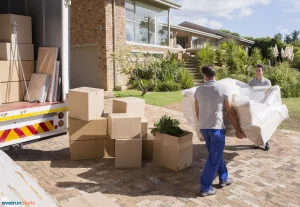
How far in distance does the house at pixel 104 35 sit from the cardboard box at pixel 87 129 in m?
9.31

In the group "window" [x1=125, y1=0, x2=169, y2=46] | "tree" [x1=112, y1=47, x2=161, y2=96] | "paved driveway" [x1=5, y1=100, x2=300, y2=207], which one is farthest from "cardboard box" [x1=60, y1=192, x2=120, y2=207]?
"window" [x1=125, y1=0, x2=169, y2=46]

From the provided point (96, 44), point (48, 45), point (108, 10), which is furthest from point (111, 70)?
point (48, 45)

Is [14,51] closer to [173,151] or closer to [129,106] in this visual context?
[129,106]

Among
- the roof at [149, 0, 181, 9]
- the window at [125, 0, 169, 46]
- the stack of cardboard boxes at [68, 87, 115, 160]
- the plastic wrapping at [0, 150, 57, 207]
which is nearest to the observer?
the plastic wrapping at [0, 150, 57, 207]

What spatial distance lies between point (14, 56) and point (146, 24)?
12.4 meters

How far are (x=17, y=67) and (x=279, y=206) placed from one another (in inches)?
179

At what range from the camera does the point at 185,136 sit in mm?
4609

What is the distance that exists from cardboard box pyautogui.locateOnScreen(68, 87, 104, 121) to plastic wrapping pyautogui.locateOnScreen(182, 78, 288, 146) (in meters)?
1.49

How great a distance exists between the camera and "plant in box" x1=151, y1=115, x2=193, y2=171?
458 cm

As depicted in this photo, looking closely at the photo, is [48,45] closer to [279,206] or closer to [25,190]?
[25,190]

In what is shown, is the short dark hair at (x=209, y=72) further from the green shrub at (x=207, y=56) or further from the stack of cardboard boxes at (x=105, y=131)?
the green shrub at (x=207, y=56)

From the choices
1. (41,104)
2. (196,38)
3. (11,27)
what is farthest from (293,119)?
(196,38)

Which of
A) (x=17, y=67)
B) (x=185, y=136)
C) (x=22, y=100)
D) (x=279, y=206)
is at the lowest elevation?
(x=279, y=206)

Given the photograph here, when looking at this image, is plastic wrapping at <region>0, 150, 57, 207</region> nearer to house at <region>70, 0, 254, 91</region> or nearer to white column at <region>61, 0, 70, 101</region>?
white column at <region>61, 0, 70, 101</region>
